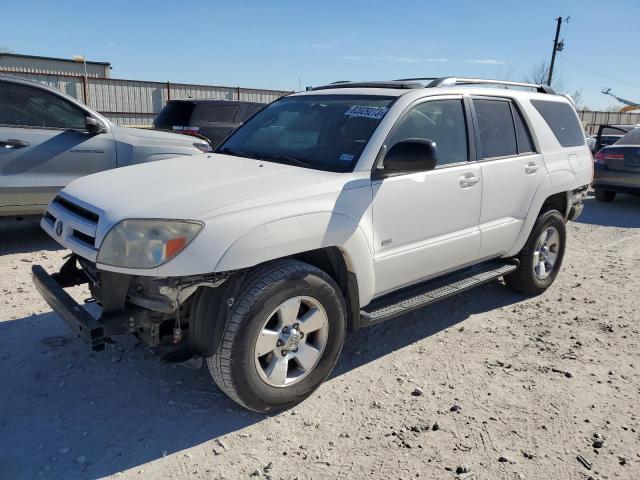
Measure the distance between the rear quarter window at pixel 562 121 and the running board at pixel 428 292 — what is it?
1445 millimetres

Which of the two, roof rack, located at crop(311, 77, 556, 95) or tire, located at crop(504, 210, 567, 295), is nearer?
roof rack, located at crop(311, 77, 556, 95)

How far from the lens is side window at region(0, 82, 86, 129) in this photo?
577cm

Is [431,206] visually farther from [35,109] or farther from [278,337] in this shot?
[35,109]

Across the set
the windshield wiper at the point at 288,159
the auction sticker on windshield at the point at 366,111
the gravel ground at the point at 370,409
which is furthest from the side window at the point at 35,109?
the auction sticker on windshield at the point at 366,111

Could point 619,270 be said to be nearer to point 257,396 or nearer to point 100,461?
point 257,396

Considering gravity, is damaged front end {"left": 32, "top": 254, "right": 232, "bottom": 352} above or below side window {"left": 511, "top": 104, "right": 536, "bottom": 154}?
below

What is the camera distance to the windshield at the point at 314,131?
140 inches

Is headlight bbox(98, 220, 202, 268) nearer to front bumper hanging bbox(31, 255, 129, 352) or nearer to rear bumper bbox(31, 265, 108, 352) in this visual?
front bumper hanging bbox(31, 255, 129, 352)

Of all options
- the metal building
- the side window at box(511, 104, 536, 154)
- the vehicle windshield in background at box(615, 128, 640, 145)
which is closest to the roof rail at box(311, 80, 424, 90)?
the side window at box(511, 104, 536, 154)

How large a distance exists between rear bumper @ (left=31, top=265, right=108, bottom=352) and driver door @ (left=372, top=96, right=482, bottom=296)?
165 centimetres

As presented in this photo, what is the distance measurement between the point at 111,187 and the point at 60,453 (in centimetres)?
147

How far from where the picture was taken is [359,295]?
338 centimetres

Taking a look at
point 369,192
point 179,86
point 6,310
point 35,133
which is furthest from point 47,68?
point 369,192

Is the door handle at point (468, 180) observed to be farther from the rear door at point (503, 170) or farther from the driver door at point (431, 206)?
the rear door at point (503, 170)
